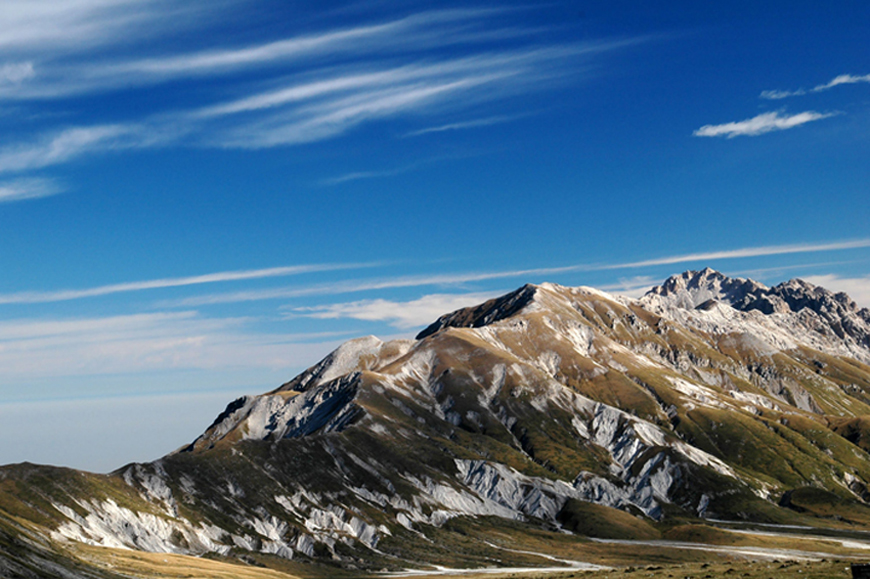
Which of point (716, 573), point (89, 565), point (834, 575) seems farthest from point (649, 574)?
point (89, 565)

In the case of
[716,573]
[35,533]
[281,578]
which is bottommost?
[281,578]

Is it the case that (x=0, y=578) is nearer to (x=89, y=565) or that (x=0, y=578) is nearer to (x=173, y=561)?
(x=89, y=565)

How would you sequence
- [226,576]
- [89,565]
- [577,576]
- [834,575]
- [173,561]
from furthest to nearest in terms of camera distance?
[173,561] → [226,576] → [89,565] → [577,576] → [834,575]

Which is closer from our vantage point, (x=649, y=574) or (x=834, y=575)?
(x=834, y=575)

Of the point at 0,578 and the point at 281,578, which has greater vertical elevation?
the point at 0,578

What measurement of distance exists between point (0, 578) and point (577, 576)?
78295mm

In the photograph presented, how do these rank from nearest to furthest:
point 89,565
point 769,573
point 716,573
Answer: point 769,573 → point 716,573 → point 89,565

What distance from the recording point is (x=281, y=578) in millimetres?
173375

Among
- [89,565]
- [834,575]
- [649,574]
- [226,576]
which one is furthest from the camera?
[226,576]

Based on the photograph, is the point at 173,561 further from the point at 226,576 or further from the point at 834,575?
the point at 834,575

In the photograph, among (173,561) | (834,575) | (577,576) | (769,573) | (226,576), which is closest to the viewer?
(834,575)

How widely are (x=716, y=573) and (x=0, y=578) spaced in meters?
84.1

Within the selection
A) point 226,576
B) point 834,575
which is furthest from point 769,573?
point 226,576

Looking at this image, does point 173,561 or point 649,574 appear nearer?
point 649,574
